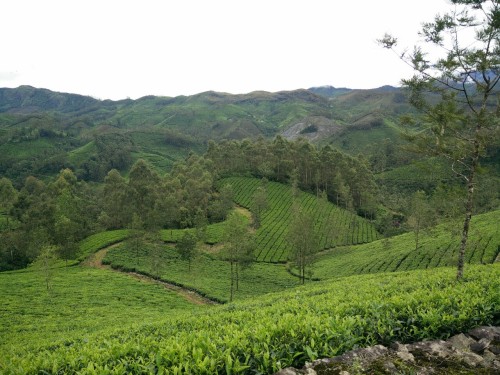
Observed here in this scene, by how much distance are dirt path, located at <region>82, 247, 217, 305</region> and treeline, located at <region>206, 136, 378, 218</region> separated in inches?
2606

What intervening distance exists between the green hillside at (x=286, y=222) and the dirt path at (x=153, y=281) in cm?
2489

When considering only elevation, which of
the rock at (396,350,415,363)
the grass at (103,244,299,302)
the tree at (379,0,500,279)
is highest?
the tree at (379,0,500,279)

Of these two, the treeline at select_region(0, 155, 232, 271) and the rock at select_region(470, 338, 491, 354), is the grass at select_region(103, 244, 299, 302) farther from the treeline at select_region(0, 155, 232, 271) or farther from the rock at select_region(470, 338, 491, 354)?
the rock at select_region(470, 338, 491, 354)

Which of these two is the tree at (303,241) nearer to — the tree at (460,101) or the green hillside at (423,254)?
the green hillside at (423,254)

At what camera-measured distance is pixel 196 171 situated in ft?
350

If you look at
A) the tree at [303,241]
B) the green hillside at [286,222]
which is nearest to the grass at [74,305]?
the tree at [303,241]

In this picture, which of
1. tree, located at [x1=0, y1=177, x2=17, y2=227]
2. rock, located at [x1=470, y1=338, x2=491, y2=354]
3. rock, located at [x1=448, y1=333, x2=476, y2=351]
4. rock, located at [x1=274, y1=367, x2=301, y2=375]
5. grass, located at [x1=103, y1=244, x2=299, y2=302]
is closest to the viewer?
rock, located at [x1=274, y1=367, x2=301, y2=375]

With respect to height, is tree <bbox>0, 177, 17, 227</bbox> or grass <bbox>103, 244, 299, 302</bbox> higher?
tree <bbox>0, 177, 17, 227</bbox>

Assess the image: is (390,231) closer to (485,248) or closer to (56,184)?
(485,248)

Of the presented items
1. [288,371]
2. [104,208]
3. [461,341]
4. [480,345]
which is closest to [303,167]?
[104,208]

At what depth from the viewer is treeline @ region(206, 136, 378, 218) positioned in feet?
374

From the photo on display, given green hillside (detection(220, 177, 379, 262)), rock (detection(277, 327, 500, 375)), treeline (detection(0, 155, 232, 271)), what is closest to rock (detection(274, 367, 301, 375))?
rock (detection(277, 327, 500, 375))

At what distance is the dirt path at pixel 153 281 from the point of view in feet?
136

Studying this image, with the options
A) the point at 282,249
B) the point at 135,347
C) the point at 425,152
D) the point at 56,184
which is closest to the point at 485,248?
the point at 425,152
